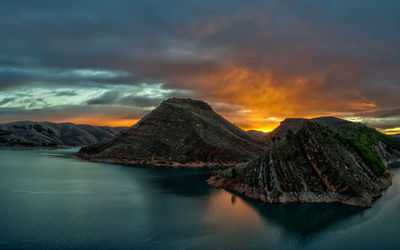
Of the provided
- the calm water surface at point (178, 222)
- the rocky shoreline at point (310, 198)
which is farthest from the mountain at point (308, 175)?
the calm water surface at point (178, 222)

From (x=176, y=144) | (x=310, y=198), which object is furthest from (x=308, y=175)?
(x=176, y=144)

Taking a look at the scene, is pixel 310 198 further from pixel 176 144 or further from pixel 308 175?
pixel 176 144

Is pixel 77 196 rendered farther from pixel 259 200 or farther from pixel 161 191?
pixel 259 200

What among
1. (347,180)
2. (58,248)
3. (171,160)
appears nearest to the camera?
(58,248)

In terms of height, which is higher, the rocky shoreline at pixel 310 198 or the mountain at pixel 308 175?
the mountain at pixel 308 175

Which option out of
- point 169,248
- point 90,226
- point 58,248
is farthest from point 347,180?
point 58,248

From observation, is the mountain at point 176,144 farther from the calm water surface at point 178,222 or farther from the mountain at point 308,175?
the calm water surface at point 178,222

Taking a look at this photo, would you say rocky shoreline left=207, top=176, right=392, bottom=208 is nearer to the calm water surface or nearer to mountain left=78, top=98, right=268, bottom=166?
the calm water surface
